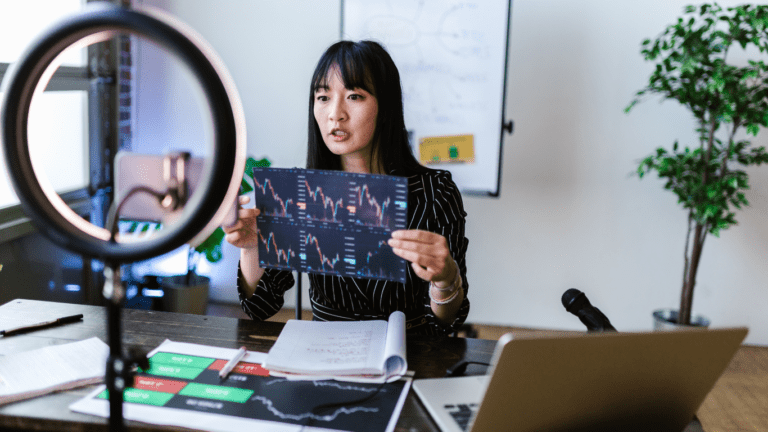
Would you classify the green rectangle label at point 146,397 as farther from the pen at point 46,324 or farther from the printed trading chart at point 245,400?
the pen at point 46,324

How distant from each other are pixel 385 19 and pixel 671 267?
202cm

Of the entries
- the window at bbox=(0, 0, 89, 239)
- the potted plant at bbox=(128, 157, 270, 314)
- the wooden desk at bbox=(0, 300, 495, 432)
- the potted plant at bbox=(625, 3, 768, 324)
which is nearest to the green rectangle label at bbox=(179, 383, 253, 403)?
the wooden desk at bbox=(0, 300, 495, 432)

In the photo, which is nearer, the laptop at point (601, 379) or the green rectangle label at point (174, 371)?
the laptop at point (601, 379)

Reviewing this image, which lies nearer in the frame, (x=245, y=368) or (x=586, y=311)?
(x=586, y=311)

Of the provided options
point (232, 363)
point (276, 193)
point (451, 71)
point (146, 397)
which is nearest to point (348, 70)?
point (276, 193)

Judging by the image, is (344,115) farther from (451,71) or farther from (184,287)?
(184,287)

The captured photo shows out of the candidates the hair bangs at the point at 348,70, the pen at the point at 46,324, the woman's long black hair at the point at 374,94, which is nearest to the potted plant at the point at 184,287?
the woman's long black hair at the point at 374,94

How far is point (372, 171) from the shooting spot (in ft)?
4.83

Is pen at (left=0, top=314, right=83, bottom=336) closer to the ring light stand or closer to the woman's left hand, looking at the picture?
the woman's left hand

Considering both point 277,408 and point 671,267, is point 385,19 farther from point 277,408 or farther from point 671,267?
point 277,408

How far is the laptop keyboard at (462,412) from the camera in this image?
31.0 inches

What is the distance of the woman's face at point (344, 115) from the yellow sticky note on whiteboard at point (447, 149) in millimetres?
1460

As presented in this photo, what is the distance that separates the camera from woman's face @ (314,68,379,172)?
52.1 inches

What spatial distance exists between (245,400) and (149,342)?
0.33 metres
